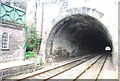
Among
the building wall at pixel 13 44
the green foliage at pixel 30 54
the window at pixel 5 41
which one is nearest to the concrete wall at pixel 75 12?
the green foliage at pixel 30 54

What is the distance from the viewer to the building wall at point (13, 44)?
8.41m

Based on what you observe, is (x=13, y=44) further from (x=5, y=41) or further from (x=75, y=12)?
(x=75, y=12)

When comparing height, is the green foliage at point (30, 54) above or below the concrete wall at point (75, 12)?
below

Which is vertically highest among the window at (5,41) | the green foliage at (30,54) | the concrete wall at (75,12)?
the concrete wall at (75,12)

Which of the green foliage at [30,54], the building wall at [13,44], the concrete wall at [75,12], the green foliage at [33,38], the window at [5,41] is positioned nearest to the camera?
the concrete wall at [75,12]

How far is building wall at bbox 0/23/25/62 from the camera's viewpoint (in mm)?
8414

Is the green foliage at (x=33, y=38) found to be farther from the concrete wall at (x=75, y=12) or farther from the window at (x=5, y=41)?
the window at (x=5, y=41)

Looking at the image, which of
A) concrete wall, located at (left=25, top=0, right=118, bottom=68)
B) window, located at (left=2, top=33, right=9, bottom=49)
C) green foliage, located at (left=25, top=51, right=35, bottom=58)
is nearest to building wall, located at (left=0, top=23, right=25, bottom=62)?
window, located at (left=2, top=33, right=9, bottom=49)

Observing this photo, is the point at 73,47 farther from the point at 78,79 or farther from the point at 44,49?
the point at 78,79

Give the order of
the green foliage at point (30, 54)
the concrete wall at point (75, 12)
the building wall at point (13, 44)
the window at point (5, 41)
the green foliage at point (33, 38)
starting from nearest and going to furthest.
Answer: the concrete wall at point (75, 12) → the building wall at point (13, 44) → the window at point (5, 41) → the green foliage at point (30, 54) → the green foliage at point (33, 38)

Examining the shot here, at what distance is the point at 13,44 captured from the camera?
9.14 metres

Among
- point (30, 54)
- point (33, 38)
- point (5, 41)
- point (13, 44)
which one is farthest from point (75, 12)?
point (5, 41)

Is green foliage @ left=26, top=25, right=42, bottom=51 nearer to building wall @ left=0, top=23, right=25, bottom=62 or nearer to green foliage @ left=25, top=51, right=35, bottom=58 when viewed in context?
green foliage @ left=25, top=51, right=35, bottom=58

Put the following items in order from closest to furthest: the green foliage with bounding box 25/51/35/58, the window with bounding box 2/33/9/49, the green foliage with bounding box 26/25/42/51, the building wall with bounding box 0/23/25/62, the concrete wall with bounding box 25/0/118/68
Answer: the concrete wall with bounding box 25/0/118/68 < the building wall with bounding box 0/23/25/62 < the window with bounding box 2/33/9/49 < the green foliage with bounding box 25/51/35/58 < the green foliage with bounding box 26/25/42/51
